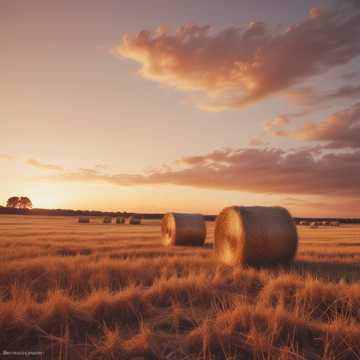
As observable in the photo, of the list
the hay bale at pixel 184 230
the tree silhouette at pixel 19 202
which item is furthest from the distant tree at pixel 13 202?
the hay bale at pixel 184 230

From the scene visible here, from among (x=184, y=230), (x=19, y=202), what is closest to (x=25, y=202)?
(x=19, y=202)

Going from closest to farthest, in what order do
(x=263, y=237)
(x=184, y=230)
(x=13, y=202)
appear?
1. (x=263, y=237)
2. (x=184, y=230)
3. (x=13, y=202)

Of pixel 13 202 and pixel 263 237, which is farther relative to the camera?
pixel 13 202

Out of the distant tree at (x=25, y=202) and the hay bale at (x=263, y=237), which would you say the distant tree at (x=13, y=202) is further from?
the hay bale at (x=263, y=237)

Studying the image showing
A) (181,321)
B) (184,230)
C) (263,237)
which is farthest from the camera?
(184,230)

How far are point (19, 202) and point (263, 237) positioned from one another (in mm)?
138656

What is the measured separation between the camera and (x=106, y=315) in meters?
5.12

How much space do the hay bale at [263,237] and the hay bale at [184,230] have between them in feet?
22.0

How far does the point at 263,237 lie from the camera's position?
10.5m

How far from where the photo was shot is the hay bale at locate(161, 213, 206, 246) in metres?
17.7

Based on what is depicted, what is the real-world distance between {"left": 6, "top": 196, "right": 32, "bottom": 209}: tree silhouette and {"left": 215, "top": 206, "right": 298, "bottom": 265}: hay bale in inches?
5292

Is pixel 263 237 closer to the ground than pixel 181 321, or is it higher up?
higher up

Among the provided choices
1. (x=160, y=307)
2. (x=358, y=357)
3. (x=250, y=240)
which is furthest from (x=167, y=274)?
(x=358, y=357)

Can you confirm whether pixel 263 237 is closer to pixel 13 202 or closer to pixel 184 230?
pixel 184 230
